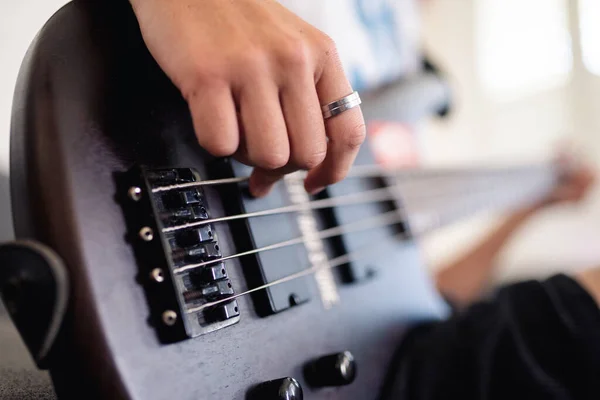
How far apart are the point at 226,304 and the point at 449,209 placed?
2.15 feet

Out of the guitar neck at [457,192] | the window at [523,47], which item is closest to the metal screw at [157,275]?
the guitar neck at [457,192]

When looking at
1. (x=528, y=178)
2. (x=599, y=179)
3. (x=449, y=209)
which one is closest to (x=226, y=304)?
(x=449, y=209)

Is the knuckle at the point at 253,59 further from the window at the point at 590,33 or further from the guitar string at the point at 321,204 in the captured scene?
the window at the point at 590,33

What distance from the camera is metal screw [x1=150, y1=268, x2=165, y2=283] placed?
35cm

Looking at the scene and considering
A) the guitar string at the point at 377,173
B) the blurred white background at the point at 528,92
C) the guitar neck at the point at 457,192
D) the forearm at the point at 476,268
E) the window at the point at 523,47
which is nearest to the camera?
the guitar string at the point at 377,173

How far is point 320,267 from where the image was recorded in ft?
1.76

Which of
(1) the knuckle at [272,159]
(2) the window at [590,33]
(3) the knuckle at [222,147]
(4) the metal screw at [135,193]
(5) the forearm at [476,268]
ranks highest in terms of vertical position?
(2) the window at [590,33]

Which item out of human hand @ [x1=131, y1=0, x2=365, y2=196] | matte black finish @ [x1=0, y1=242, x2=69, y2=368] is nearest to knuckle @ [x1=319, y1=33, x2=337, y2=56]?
human hand @ [x1=131, y1=0, x2=365, y2=196]

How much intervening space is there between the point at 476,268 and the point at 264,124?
112 cm

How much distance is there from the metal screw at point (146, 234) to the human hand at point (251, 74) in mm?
68

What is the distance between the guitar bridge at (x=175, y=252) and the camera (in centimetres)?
35

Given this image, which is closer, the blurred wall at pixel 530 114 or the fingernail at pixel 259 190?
the fingernail at pixel 259 190

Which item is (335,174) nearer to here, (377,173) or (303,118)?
(303,118)

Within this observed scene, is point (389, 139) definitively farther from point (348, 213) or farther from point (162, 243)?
point (162, 243)
